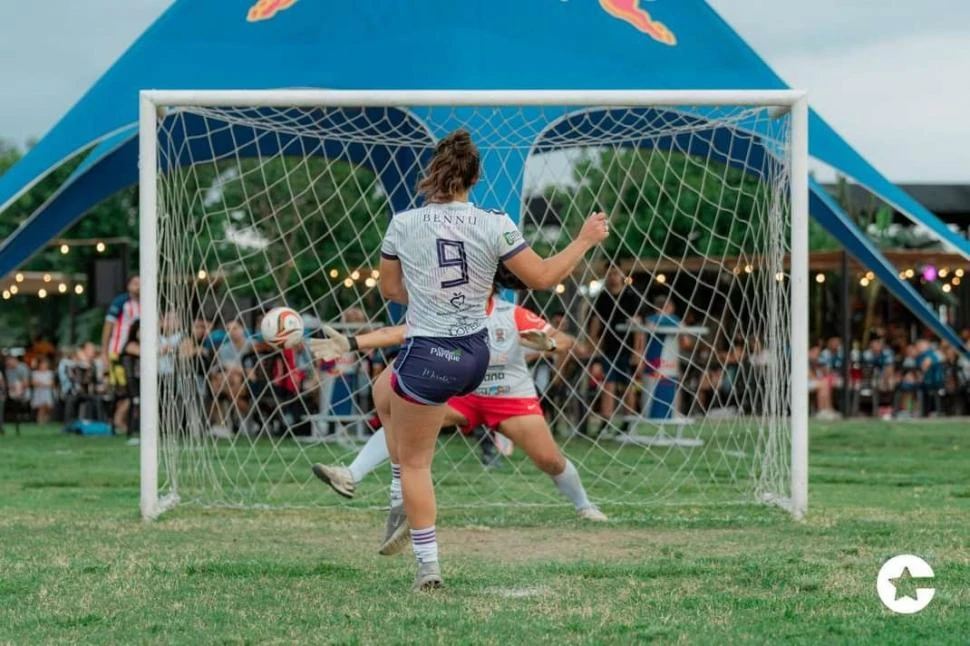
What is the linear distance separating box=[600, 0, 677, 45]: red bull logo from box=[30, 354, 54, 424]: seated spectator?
14.9 metres

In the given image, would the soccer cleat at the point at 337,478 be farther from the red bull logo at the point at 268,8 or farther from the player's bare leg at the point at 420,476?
the red bull logo at the point at 268,8

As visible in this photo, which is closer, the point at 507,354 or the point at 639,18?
the point at 507,354

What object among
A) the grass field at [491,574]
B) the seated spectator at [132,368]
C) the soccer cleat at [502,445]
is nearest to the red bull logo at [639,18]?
the soccer cleat at [502,445]

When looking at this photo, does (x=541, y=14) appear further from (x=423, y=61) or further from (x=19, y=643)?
(x=19, y=643)

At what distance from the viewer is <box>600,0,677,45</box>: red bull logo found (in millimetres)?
12547

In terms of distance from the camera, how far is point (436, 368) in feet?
19.0

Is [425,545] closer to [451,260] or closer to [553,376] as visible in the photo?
[451,260]

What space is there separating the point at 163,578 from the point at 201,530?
78.6 inches

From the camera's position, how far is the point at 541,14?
12781 millimetres

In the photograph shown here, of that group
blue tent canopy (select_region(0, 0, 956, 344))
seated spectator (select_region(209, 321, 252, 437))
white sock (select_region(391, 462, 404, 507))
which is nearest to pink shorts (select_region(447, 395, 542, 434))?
white sock (select_region(391, 462, 404, 507))

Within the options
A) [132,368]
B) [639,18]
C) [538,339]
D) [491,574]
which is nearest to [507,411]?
[538,339]

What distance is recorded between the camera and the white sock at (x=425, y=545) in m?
5.95

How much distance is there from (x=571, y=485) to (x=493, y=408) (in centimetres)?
70

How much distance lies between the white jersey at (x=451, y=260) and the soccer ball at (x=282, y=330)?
5.11 feet
